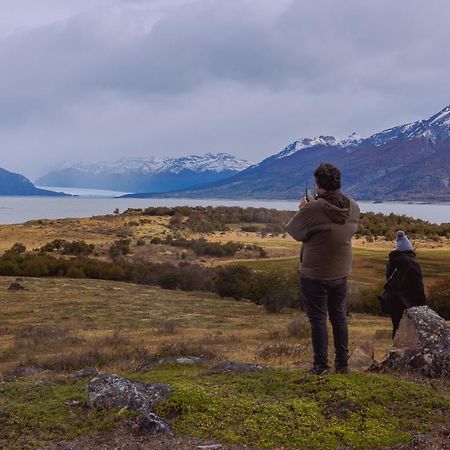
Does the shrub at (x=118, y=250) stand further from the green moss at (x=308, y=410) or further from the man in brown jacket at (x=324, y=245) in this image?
the green moss at (x=308, y=410)

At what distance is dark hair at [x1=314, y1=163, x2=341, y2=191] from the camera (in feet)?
20.4

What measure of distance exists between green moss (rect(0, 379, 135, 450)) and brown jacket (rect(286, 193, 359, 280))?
2.35 metres

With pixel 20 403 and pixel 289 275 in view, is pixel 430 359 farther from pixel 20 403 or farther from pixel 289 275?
pixel 289 275

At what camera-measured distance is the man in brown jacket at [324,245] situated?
610 cm

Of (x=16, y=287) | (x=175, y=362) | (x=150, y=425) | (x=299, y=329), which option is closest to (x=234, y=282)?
(x=16, y=287)

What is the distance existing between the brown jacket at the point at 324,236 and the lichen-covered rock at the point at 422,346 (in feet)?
5.70

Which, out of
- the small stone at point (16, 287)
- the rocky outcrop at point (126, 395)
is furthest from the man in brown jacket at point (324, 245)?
the small stone at point (16, 287)

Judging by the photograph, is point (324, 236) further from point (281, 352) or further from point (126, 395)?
point (281, 352)

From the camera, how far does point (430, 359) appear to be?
7.11 meters

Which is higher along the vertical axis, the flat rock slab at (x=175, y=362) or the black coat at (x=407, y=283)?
the black coat at (x=407, y=283)

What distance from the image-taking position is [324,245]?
6.14 metres

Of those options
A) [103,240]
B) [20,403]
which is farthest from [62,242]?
[20,403]

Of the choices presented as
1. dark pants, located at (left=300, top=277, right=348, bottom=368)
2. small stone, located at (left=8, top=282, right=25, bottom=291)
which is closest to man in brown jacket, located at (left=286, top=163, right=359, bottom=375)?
dark pants, located at (left=300, top=277, right=348, bottom=368)

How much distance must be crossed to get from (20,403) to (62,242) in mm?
37779
